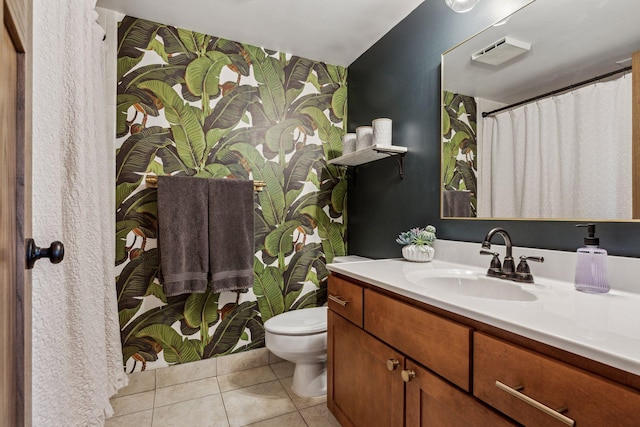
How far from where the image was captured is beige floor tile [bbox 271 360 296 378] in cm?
202

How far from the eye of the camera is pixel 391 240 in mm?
1964

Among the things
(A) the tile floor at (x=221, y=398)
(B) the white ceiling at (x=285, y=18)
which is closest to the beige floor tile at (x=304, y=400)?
(A) the tile floor at (x=221, y=398)

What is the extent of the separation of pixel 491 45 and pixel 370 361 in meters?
1.44

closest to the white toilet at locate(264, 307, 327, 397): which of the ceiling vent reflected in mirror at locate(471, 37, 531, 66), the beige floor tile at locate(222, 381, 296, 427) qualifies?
the beige floor tile at locate(222, 381, 296, 427)

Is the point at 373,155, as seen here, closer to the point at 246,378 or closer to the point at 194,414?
the point at 246,378

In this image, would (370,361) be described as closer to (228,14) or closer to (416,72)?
(416,72)

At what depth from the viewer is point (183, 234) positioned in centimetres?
182

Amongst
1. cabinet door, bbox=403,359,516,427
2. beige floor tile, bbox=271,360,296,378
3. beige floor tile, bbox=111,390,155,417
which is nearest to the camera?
cabinet door, bbox=403,359,516,427

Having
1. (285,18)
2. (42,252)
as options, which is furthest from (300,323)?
(285,18)

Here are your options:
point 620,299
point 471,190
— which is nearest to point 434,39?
point 471,190

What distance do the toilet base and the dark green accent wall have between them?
81 cm

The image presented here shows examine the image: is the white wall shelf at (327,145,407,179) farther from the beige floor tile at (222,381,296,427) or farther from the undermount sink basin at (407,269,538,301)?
the beige floor tile at (222,381,296,427)

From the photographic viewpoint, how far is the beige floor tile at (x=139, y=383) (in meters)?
1.80

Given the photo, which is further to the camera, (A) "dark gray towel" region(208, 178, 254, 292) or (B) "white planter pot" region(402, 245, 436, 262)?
(A) "dark gray towel" region(208, 178, 254, 292)
